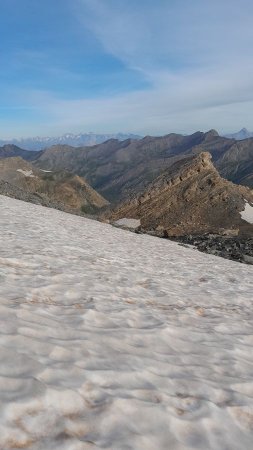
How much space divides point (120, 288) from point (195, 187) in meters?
51.0

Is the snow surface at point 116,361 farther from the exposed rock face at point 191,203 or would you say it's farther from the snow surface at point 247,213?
the snow surface at point 247,213

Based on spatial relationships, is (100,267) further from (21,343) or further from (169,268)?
(21,343)

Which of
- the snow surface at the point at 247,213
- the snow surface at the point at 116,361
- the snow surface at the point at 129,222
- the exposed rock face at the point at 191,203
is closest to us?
the snow surface at the point at 116,361

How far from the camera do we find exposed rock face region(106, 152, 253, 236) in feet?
174

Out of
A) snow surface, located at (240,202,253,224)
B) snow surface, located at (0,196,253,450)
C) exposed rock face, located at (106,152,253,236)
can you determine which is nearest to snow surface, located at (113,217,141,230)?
exposed rock face, located at (106,152,253,236)

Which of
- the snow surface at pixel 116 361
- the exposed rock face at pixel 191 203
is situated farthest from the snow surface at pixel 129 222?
the snow surface at pixel 116 361

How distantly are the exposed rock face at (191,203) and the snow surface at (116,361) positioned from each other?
35376 millimetres

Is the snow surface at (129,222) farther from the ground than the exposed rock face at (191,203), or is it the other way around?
the exposed rock face at (191,203)

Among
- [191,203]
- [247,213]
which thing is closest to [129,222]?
[191,203]

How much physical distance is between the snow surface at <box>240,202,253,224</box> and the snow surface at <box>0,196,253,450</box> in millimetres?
39991

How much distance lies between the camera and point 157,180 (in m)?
68.1

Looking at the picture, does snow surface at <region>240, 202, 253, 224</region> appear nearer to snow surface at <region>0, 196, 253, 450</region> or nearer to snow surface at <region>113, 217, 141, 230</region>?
snow surface at <region>113, 217, 141, 230</region>

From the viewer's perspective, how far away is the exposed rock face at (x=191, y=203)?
5300 centimetres

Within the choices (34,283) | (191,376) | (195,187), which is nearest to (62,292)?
(34,283)
